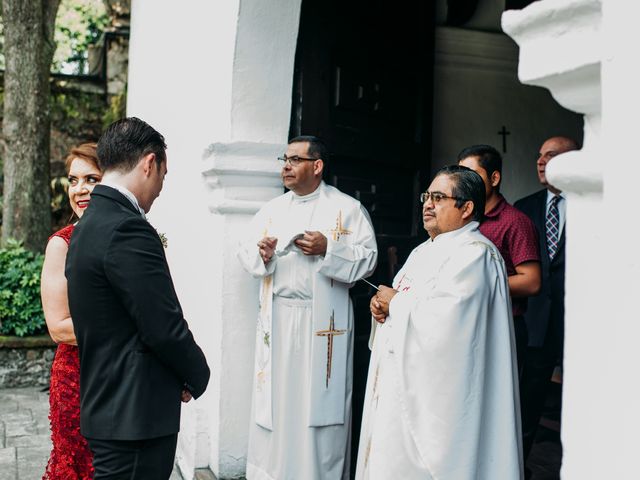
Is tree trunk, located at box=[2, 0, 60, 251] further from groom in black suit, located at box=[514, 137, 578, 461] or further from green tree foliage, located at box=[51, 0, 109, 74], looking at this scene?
groom in black suit, located at box=[514, 137, 578, 461]

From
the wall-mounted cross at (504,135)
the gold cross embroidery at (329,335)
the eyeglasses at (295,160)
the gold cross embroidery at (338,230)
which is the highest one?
the wall-mounted cross at (504,135)

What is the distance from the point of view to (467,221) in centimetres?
319

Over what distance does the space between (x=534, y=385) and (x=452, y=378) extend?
1.41 metres

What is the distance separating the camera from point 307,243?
400 centimetres

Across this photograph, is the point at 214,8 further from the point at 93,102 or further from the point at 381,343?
the point at 93,102

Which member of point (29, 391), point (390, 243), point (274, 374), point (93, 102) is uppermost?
point (93, 102)

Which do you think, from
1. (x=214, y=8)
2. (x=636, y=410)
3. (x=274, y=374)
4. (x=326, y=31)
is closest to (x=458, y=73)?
(x=326, y=31)

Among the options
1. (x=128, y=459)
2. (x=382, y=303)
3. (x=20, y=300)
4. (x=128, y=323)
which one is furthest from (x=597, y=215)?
(x=20, y=300)

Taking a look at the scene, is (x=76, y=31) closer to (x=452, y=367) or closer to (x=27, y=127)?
(x=27, y=127)

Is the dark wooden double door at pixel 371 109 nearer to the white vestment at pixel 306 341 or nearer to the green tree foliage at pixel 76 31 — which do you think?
the white vestment at pixel 306 341

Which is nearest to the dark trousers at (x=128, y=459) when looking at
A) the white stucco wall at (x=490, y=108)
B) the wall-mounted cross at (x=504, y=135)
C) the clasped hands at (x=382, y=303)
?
the clasped hands at (x=382, y=303)

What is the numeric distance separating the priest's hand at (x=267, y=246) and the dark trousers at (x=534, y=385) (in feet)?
4.82

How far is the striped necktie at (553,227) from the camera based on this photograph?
4.16 m

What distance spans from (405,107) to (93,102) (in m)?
7.39
